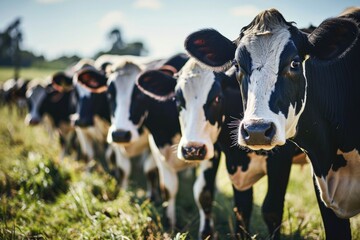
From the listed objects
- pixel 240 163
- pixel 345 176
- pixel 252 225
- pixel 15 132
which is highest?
pixel 345 176

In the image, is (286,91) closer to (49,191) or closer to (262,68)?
(262,68)

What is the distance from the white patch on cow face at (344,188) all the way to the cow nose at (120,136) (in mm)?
2475

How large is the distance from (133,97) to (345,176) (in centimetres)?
292

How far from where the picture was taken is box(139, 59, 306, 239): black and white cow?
326 cm

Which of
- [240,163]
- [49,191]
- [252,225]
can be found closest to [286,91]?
[240,163]

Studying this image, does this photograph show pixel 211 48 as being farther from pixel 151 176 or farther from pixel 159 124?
pixel 151 176

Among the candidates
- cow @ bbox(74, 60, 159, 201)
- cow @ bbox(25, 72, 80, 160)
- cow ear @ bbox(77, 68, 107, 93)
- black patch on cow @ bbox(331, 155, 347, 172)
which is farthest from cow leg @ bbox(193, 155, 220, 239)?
cow @ bbox(25, 72, 80, 160)

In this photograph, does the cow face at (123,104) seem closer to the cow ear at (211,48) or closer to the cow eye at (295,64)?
the cow ear at (211,48)

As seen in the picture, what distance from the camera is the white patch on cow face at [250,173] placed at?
358 centimetres

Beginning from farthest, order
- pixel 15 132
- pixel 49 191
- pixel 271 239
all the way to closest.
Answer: pixel 15 132, pixel 49 191, pixel 271 239

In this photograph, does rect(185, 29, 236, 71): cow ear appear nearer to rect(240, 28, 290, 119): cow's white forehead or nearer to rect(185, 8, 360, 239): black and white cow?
rect(185, 8, 360, 239): black and white cow

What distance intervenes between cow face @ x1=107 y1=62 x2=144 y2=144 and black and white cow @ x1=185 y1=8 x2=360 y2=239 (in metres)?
1.88

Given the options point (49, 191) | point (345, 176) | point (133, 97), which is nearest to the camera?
point (345, 176)

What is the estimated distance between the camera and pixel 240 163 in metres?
3.68
